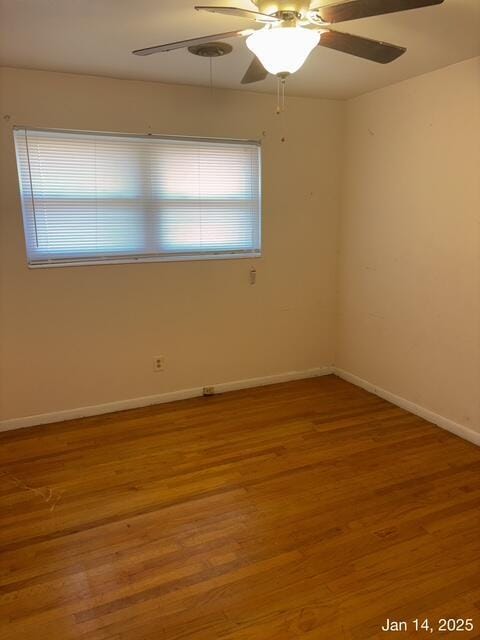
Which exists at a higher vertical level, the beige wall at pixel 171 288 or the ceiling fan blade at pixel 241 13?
the ceiling fan blade at pixel 241 13

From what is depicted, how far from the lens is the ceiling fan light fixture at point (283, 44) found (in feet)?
5.34

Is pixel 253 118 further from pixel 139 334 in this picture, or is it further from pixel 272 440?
pixel 272 440

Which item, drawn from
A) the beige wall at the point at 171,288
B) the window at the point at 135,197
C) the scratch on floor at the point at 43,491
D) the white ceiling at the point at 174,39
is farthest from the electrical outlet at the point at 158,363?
the white ceiling at the point at 174,39

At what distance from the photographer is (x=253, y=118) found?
11.6 ft

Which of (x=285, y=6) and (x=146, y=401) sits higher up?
(x=285, y=6)

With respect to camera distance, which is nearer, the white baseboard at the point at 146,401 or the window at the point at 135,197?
the window at the point at 135,197

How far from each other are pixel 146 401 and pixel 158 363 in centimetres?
31

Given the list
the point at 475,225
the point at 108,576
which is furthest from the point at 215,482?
the point at 475,225

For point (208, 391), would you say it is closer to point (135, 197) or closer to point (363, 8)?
point (135, 197)

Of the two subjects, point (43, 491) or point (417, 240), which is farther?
point (417, 240)

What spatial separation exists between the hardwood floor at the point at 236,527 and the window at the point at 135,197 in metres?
1.27

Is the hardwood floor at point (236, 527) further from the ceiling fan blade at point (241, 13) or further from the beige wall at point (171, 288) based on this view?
the ceiling fan blade at point (241, 13)

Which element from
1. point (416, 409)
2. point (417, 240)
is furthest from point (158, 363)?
point (417, 240)

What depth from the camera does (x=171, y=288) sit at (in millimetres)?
3525
